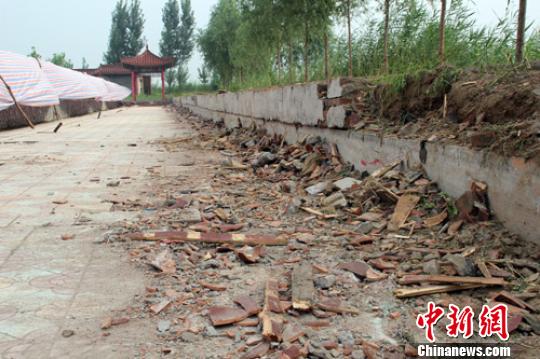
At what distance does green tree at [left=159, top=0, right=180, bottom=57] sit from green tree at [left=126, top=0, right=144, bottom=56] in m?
2.95

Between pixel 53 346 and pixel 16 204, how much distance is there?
2820 mm

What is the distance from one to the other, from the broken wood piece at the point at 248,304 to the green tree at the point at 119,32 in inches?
2552

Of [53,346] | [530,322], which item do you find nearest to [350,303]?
[530,322]

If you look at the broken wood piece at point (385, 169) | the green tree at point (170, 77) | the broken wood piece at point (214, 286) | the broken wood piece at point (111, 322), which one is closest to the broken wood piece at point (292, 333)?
the broken wood piece at point (214, 286)

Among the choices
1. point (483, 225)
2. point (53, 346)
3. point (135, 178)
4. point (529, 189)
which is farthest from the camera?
point (135, 178)

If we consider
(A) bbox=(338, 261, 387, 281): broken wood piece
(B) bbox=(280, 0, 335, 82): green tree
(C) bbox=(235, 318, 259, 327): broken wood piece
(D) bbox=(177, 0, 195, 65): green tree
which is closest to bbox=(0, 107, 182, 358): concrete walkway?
(C) bbox=(235, 318, 259, 327): broken wood piece

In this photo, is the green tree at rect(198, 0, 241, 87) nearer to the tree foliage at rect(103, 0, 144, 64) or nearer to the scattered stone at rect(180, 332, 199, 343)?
the scattered stone at rect(180, 332, 199, 343)

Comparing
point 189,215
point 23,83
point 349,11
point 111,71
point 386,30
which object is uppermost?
point 111,71

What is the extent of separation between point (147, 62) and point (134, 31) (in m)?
18.4

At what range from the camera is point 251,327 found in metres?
2.07

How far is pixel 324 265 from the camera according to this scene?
8.98 feet

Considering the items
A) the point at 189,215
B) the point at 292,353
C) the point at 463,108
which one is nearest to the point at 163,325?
the point at 292,353

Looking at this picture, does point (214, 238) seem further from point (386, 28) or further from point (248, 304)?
point (386, 28)

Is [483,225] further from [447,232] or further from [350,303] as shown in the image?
[350,303]
